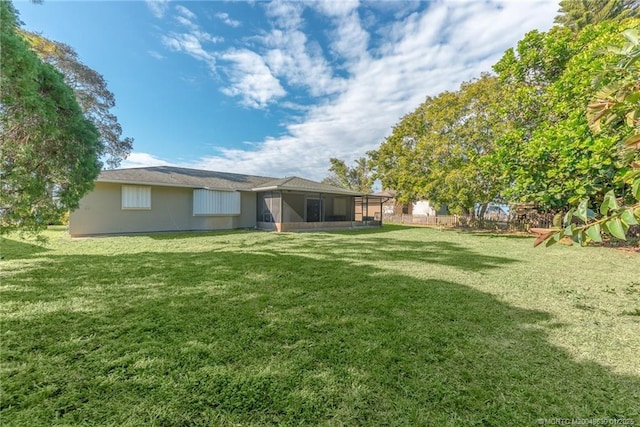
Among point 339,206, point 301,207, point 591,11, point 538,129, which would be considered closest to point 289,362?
point 538,129

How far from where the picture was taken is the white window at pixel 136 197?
11867mm

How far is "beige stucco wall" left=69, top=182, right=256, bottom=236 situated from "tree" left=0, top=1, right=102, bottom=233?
22.7 ft

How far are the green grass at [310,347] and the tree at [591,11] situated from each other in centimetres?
2179

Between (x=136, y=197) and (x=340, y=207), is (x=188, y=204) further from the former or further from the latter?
(x=340, y=207)

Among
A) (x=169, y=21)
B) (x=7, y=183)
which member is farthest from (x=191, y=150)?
(x=7, y=183)

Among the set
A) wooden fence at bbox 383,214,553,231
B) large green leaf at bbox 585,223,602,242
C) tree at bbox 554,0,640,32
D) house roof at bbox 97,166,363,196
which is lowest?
wooden fence at bbox 383,214,553,231

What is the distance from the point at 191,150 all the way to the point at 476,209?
69.7ft

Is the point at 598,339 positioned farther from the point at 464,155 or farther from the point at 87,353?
the point at 464,155

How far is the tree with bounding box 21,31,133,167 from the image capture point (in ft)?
45.2

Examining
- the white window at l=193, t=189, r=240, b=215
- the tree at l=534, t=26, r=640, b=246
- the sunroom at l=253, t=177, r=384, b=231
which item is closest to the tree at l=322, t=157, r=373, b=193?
the sunroom at l=253, t=177, r=384, b=231

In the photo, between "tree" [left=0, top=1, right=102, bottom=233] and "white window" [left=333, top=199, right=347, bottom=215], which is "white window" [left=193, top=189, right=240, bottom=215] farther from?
"tree" [left=0, top=1, right=102, bottom=233]

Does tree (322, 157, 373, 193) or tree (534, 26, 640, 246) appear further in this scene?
tree (322, 157, 373, 193)

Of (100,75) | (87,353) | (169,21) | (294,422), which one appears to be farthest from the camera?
(100,75)

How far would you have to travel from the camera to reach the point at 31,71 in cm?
385
